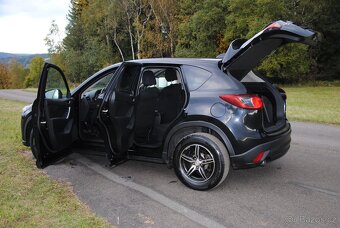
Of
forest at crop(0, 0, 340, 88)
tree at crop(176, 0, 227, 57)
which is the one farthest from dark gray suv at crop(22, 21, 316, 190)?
tree at crop(176, 0, 227, 57)

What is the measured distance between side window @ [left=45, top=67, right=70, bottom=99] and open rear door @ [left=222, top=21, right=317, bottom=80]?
7.63ft

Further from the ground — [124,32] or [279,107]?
[124,32]

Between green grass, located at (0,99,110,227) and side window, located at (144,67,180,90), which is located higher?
side window, located at (144,67,180,90)

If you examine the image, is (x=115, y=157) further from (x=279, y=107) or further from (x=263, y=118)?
(x=279, y=107)

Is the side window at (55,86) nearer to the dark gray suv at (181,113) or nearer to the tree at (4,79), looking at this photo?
the dark gray suv at (181,113)

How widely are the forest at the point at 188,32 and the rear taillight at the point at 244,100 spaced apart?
21964 mm

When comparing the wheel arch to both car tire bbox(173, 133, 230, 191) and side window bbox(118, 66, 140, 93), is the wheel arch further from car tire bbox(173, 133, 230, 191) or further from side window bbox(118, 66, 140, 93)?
side window bbox(118, 66, 140, 93)

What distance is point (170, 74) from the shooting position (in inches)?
199

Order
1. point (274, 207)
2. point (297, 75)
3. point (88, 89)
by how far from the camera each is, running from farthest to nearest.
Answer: point (297, 75) < point (88, 89) < point (274, 207)

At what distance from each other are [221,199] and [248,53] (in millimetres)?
1784

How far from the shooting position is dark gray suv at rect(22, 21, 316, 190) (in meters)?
4.23

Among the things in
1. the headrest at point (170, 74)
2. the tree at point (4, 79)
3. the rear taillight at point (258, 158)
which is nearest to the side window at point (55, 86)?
the headrest at point (170, 74)

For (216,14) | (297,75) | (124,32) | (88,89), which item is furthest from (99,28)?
(88,89)

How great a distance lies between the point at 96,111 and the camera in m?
4.80
